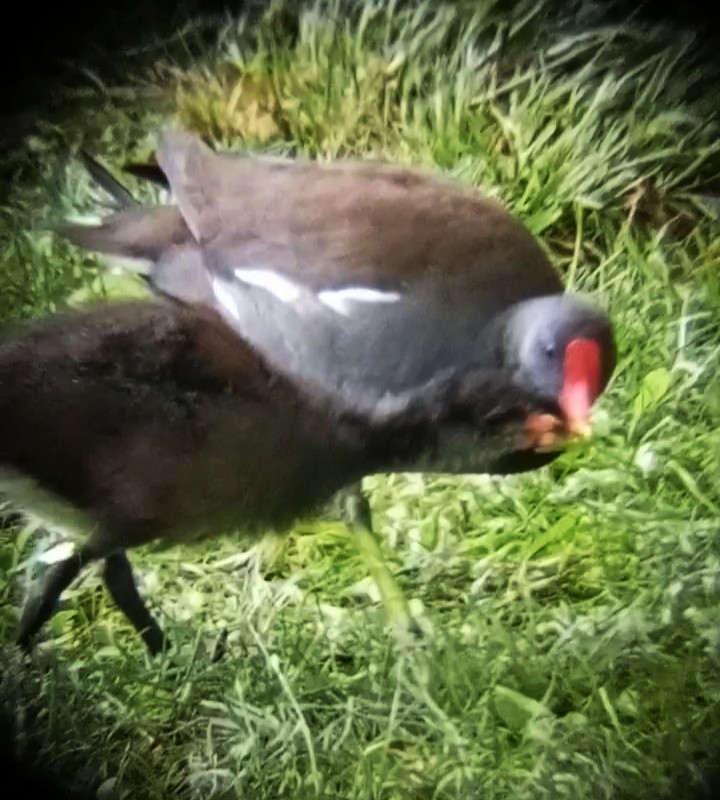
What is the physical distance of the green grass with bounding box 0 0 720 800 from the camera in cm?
82

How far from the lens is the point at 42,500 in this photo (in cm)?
85

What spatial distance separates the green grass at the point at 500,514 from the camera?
2.68ft

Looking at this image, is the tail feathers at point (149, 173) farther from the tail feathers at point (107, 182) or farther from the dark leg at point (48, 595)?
the dark leg at point (48, 595)

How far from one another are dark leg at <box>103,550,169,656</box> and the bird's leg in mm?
157

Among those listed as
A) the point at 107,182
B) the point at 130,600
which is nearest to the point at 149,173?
the point at 107,182

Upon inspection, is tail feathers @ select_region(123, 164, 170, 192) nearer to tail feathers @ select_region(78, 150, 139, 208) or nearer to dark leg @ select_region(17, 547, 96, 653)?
tail feathers @ select_region(78, 150, 139, 208)

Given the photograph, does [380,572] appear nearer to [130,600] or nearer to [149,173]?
[130,600]

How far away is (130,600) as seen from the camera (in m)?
0.87

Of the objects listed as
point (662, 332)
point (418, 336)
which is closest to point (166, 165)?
point (418, 336)

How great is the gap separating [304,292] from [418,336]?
79 millimetres

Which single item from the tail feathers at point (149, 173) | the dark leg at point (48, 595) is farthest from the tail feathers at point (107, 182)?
the dark leg at point (48, 595)

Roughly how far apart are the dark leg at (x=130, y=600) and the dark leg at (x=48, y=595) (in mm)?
17

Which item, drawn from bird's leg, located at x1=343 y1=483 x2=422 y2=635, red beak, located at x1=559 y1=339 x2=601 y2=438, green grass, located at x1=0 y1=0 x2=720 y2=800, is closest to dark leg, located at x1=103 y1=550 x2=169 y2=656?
green grass, located at x1=0 y1=0 x2=720 y2=800

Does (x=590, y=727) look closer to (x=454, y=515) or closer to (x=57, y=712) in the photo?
(x=454, y=515)
